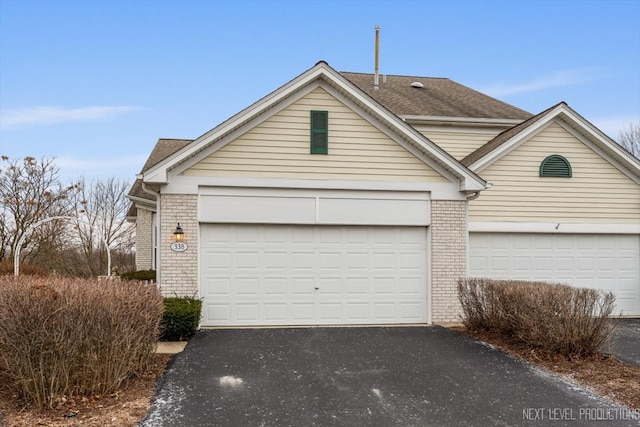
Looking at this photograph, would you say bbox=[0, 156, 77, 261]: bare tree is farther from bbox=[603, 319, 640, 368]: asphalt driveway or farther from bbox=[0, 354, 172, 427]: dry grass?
bbox=[603, 319, 640, 368]: asphalt driveway

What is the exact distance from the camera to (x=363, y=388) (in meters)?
6.29

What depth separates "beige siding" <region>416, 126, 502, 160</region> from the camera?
14836 millimetres

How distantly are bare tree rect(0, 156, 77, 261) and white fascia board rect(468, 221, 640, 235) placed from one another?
61.6 ft

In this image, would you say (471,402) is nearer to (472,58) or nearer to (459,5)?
Result: (459,5)

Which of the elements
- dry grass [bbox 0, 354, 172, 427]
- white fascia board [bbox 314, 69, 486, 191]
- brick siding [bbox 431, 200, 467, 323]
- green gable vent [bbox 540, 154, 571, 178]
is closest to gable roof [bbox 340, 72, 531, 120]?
green gable vent [bbox 540, 154, 571, 178]

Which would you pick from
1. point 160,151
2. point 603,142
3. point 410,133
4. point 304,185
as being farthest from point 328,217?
point 160,151

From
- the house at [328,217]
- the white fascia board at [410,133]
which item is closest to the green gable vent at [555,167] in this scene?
the house at [328,217]

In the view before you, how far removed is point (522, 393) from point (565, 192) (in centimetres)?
777

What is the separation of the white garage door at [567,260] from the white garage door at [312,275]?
6.77ft

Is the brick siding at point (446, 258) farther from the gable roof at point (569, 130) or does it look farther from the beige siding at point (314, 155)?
the gable roof at point (569, 130)

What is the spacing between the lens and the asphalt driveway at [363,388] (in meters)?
5.35

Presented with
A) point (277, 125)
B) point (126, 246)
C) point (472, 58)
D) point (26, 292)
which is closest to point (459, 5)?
point (472, 58)

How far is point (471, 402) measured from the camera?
5.83 meters

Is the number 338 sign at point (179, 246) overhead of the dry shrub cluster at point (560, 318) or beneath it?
overhead
